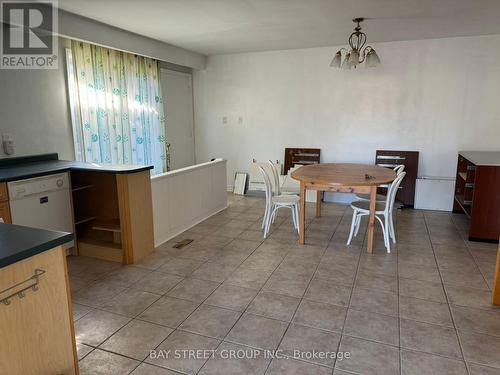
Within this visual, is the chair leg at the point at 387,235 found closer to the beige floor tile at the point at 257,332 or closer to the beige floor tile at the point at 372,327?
the beige floor tile at the point at 372,327

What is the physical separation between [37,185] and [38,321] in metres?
1.93

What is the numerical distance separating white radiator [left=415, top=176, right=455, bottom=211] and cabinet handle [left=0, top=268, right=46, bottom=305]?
4951mm

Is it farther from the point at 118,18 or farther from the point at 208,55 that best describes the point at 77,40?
the point at 208,55

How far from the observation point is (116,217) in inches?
143

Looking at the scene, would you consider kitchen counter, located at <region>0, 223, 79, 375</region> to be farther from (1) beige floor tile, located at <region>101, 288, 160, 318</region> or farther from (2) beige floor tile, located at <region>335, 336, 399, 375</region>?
(2) beige floor tile, located at <region>335, 336, 399, 375</region>

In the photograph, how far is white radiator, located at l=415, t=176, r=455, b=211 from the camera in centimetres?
496

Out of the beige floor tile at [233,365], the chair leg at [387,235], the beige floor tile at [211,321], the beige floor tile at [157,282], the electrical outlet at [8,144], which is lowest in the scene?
the beige floor tile at [233,365]

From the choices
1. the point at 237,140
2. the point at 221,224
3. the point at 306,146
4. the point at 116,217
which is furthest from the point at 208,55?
the point at 116,217

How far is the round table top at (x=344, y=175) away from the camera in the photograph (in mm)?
3432

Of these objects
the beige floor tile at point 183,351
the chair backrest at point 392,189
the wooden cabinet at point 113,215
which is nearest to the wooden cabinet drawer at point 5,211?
the wooden cabinet at point 113,215

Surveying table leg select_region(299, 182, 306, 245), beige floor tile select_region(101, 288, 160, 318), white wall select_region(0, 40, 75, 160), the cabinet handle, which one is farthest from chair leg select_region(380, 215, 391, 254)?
white wall select_region(0, 40, 75, 160)

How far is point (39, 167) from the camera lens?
3.26 metres

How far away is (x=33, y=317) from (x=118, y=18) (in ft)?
10.6

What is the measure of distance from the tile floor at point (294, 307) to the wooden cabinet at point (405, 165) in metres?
1.29
